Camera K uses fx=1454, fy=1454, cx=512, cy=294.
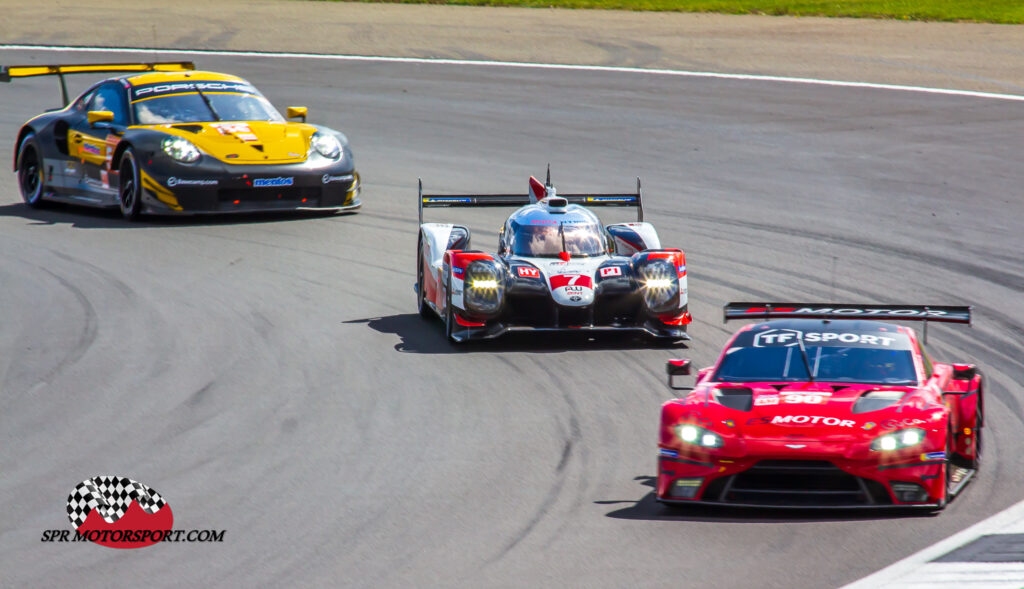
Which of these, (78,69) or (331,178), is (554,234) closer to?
(331,178)

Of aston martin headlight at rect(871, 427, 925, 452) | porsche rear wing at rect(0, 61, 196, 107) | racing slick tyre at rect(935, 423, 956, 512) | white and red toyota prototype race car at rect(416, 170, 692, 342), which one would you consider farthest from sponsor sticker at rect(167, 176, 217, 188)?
aston martin headlight at rect(871, 427, 925, 452)

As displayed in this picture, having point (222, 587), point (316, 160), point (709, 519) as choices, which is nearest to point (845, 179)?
point (316, 160)

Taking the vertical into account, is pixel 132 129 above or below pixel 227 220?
above

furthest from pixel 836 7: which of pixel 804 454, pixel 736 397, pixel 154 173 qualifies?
pixel 804 454

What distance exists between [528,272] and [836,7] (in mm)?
24011

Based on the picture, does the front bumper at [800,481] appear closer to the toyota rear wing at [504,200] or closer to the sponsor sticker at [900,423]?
the sponsor sticker at [900,423]

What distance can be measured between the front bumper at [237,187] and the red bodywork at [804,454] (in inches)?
386

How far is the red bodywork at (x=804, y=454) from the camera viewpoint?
7.81 m

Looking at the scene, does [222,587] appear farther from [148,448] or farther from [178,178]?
[178,178]

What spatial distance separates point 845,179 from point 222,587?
14610 millimetres

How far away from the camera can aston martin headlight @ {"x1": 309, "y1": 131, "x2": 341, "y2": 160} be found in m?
17.7

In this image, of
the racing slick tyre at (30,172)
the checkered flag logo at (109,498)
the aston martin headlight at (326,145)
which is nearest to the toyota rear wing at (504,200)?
the aston martin headlight at (326,145)

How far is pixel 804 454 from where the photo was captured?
25.6ft

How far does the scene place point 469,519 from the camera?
26.1ft
